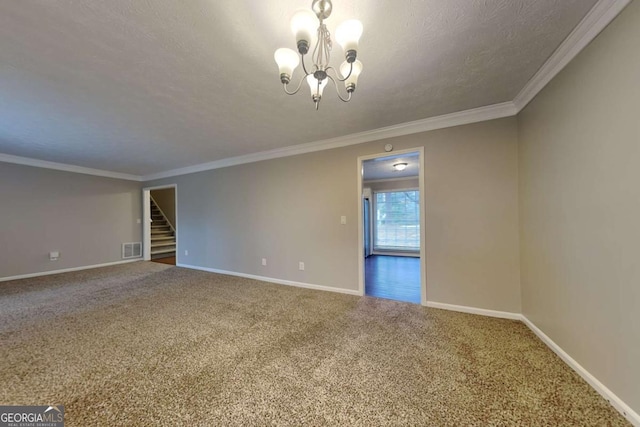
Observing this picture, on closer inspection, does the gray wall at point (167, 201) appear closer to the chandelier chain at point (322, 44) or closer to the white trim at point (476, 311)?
the chandelier chain at point (322, 44)

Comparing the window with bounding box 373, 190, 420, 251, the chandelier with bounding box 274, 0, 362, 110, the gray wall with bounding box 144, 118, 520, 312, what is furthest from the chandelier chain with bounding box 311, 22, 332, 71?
the window with bounding box 373, 190, 420, 251

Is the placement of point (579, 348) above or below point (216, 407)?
above

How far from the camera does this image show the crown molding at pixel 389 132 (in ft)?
8.36

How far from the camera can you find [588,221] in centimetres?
155

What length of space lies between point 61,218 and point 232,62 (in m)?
5.88

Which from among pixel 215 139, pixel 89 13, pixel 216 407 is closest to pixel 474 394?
pixel 216 407

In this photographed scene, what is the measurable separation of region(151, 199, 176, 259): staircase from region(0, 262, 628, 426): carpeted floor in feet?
12.9

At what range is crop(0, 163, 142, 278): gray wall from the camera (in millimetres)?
4277

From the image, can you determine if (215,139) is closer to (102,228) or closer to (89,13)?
(89,13)

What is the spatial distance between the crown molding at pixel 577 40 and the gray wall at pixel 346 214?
21.7 inches

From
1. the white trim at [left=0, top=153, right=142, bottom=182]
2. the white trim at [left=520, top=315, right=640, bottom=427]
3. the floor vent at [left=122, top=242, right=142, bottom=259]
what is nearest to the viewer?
the white trim at [left=520, top=315, right=640, bottom=427]

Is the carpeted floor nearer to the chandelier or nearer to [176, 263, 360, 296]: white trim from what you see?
[176, 263, 360, 296]: white trim

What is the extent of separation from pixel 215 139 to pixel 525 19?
3548 millimetres

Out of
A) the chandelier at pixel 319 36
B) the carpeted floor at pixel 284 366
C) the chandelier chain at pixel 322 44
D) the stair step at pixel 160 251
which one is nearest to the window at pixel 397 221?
the carpeted floor at pixel 284 366
